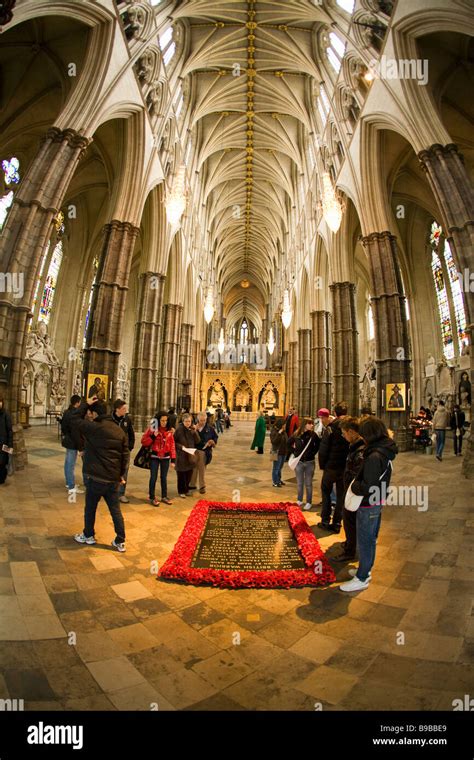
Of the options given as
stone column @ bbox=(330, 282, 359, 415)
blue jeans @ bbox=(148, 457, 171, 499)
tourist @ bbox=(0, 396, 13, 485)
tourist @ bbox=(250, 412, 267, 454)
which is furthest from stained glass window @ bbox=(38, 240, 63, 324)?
blue jeans @ bbox=(148, 457, 171, 499)

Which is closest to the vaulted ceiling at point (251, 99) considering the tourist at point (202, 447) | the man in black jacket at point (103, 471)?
the tourist at point (202, 447)

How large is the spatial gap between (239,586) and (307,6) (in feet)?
79.1

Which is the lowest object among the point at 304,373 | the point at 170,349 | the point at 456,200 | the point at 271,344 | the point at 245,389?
the point at 245,389

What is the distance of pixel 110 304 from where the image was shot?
42.3ft

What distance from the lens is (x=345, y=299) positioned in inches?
698

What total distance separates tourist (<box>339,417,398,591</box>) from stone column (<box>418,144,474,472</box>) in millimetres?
7520

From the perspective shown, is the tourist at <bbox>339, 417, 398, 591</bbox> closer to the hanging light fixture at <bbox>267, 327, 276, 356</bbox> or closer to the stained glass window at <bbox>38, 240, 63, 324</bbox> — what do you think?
the stained glass window at <bbox>38, 240, 63, 324</bbox>

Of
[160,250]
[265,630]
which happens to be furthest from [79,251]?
[265,630]

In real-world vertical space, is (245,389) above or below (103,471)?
above

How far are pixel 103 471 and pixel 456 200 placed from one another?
12.0 meters

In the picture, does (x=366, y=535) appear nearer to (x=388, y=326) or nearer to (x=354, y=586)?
(x=354, y=586)

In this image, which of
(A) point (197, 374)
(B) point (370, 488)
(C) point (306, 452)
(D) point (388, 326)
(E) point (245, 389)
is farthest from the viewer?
(E) point (245, 389)

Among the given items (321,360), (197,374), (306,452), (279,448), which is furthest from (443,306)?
(197,374)

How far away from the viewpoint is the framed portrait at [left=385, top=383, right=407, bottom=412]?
41.0 ft
